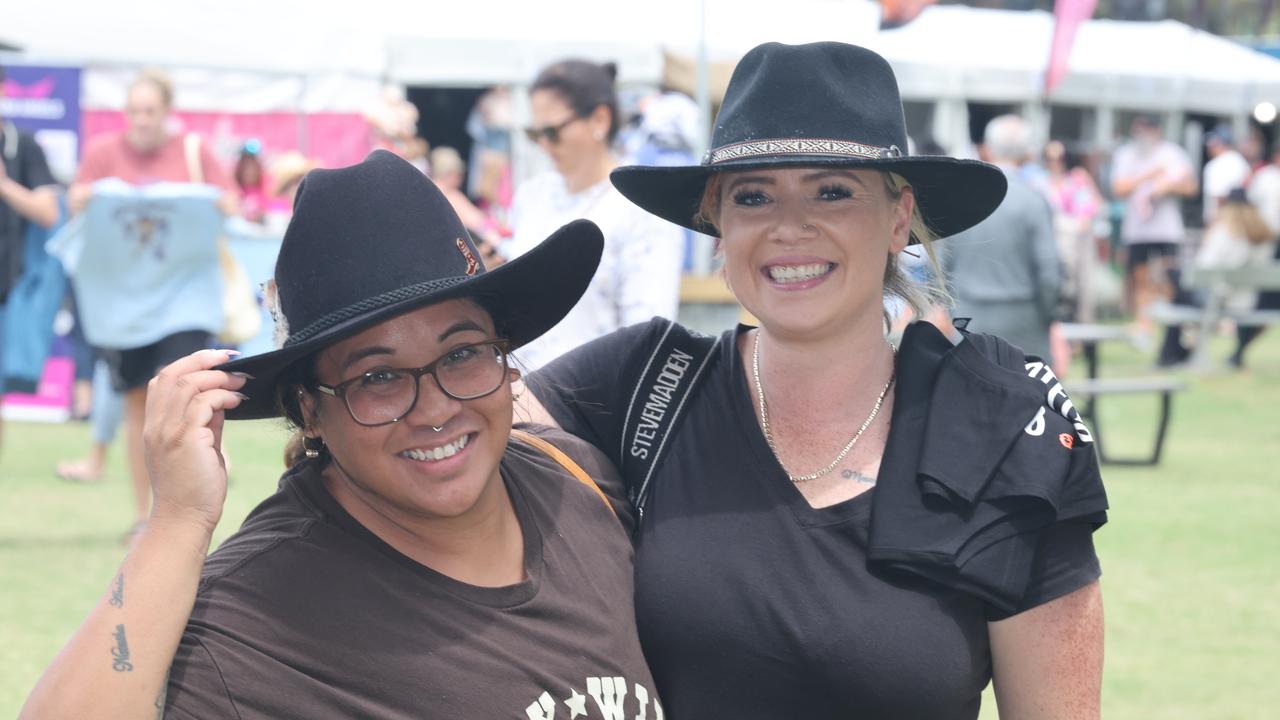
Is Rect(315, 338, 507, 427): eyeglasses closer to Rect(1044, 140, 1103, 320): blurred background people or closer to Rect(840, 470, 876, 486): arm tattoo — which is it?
Rect(840, 470, 876, 486): arm tattoo

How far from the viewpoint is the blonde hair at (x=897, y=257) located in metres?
2.96

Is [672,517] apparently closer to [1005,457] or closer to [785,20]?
[1005,457]

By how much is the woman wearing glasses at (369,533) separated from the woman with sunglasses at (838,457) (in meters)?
0.21

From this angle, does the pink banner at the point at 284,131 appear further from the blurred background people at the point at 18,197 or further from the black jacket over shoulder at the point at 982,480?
the black jacket over shoulder at the point at 982,480

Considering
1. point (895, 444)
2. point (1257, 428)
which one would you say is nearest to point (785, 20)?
point (1257, 428)

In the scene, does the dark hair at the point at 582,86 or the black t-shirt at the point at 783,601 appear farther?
the dark hair at the point at 582,86

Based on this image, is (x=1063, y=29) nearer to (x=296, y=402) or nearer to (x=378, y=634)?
(x=296, y=402)

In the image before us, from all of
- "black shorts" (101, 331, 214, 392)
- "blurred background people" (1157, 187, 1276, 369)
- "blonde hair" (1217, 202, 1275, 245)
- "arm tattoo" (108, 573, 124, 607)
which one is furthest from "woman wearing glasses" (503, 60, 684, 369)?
"blonde hair" (1217, 202, 1275, 245)

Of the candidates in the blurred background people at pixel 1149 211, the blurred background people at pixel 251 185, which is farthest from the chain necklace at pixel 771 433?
the blurred background people at pixel 1149 211

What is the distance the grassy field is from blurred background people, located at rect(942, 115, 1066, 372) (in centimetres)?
122

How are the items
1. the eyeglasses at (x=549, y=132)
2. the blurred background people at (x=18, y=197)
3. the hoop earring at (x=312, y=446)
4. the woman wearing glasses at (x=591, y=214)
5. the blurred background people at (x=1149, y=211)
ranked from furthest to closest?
the blurred background people at (x=1149, y=211)
the blurred background people at (x=18, y=197)
the eyeglasses at (x=549, y=132)
the woman wearing glasses at (x=591, y=214)
the hoop earring at (x=312, y=446)

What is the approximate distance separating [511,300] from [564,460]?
16.3 inches

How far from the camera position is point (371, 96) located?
16547 millimetres

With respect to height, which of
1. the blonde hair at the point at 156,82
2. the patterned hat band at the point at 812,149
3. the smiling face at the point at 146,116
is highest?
the patterned hat band at the point at 812,149
